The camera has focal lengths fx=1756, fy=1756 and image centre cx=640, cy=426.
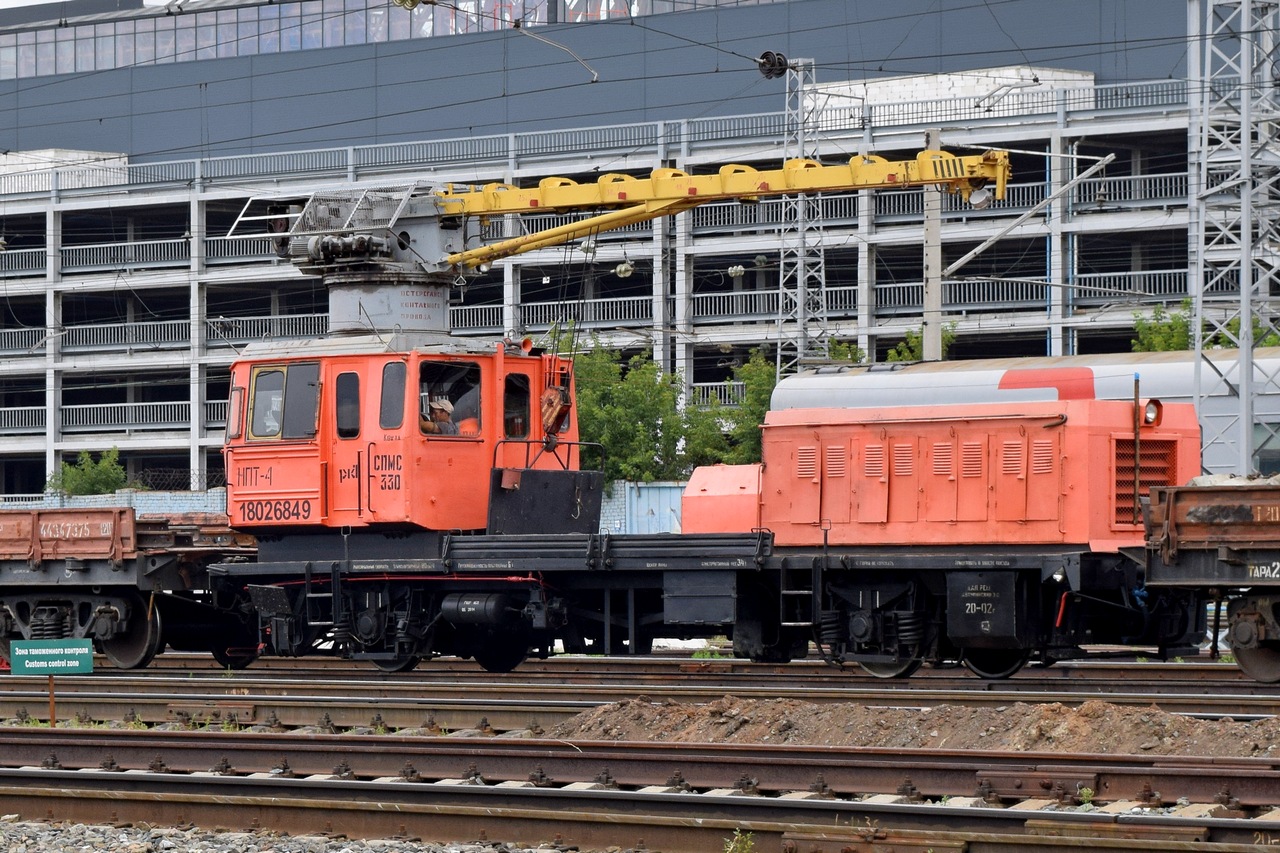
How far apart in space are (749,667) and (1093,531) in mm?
4761

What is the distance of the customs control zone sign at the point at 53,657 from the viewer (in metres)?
16.0

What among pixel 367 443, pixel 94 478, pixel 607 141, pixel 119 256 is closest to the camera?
pixel 367 443

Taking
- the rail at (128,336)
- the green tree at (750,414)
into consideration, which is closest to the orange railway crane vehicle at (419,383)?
the green tree at (750,414)

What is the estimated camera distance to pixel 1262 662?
16.3m

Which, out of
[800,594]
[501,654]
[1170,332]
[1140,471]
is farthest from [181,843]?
[1170,332]

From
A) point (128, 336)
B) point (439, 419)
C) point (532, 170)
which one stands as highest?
point (532, 170)

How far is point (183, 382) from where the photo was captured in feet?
228

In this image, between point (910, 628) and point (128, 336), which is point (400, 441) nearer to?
point (910, 628)

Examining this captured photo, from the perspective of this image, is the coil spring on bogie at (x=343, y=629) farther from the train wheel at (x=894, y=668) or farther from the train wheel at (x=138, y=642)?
the train wheel at (x=894, y=668)

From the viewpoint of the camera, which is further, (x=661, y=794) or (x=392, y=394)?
(x=392, y=394)

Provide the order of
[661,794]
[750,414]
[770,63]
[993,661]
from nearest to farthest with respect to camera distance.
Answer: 1. [661,794]
2. [993,661]
3. [770,63]
4. [750,414]

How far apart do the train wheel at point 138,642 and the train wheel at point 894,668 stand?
8583 millimetres

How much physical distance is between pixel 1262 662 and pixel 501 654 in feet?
27.6

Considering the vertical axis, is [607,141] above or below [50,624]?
above
